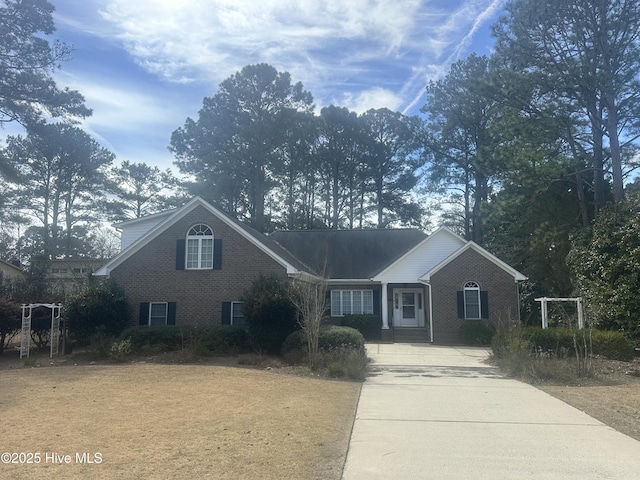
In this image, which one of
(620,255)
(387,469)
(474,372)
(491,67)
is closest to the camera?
(387,469)

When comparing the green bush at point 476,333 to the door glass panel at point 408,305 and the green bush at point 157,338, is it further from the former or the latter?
the green bush at point 157,338

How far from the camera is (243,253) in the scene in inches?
759

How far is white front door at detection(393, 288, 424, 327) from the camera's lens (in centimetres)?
2612

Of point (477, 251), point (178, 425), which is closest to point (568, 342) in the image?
point (477, 251)

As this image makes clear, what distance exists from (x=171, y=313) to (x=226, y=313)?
223cm

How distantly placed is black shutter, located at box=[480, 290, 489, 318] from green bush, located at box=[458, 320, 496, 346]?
49 cm

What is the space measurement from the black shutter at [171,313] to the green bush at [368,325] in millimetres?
8944

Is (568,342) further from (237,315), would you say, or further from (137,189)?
(137,189)

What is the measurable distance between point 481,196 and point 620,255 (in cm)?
2123

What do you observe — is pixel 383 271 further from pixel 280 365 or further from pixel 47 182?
pixel 47 182

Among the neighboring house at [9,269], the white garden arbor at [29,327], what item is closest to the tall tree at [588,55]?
the white garden arbor at [29,327]

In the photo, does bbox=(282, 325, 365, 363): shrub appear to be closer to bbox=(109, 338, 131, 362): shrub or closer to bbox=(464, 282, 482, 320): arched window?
bbox=(109, 338, 131, 362): shrub

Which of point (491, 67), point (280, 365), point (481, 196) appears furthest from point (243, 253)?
point (481, 196)

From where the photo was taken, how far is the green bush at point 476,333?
848 inches
